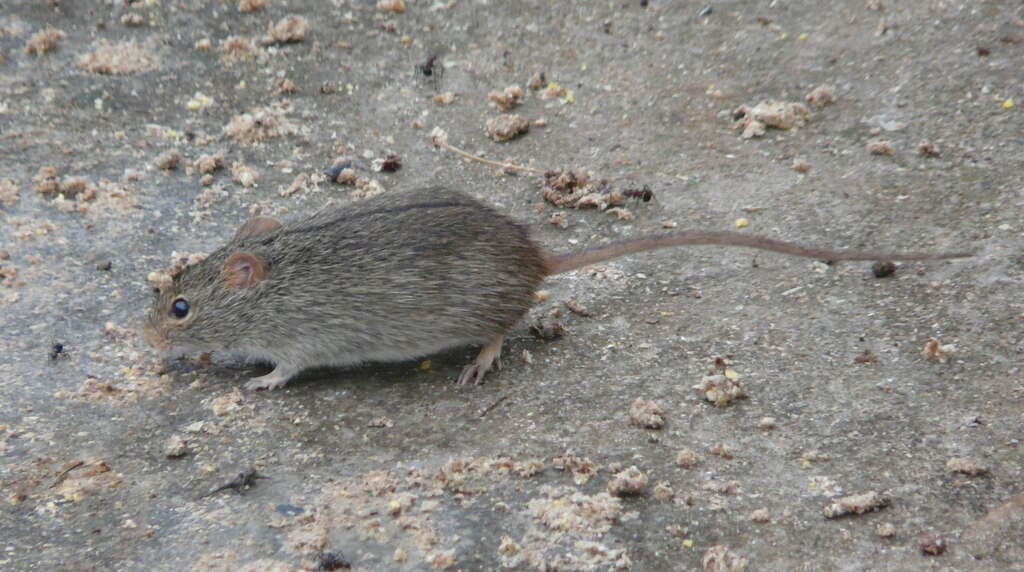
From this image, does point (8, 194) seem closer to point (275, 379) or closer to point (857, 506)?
point (275, 379)

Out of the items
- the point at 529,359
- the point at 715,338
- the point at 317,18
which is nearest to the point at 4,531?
the point at 529,359

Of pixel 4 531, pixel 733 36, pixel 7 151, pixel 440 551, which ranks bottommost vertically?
pixel 440 551

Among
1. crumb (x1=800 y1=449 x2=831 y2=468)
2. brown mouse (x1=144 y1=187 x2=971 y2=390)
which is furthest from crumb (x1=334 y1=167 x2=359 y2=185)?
crumb (x1=800 y1=449 x2=831 y2=468)

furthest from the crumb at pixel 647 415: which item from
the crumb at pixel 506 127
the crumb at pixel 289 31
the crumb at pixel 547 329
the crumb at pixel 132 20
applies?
the crumb at pixel 132 20

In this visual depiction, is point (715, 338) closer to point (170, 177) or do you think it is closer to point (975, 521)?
point (975, 521)

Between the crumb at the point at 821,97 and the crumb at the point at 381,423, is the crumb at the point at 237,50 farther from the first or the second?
the crumb at the point at 381,423
